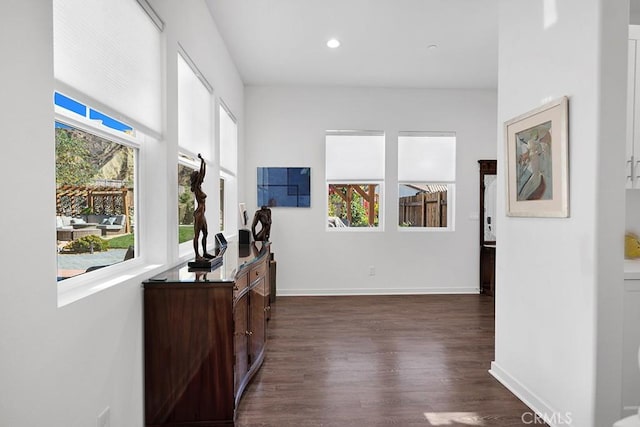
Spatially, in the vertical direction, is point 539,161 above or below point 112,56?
below

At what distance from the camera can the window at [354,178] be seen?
5.41 m

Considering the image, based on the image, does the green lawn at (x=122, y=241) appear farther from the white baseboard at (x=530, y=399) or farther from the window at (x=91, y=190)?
the white baseboard at (x=530, y=399)

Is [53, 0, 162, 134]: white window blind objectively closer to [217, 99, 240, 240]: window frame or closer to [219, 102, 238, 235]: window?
[219, 102, 238, 235]: window

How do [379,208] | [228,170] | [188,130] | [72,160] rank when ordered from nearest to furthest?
1. [72,160]
2. [188,130]
3. [228,170]
4. [379,208]

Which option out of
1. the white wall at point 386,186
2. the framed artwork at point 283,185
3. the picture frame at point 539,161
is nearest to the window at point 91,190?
the picture frame at point 539,161

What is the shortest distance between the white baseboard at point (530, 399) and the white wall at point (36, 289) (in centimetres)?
242

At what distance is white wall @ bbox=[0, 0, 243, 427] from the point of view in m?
1.07

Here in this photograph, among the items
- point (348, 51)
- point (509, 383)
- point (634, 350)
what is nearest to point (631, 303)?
point (634, 350)

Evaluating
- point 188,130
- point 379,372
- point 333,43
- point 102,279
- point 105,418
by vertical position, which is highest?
point 333,43

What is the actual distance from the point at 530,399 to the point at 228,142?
3889 mm

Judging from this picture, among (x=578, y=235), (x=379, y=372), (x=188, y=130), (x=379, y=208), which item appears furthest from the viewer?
(x=379, y=208)

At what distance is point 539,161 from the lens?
2322 mm

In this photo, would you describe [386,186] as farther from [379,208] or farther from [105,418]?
[105,418]

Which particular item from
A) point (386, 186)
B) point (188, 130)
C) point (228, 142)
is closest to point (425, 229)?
point (386, 186)
